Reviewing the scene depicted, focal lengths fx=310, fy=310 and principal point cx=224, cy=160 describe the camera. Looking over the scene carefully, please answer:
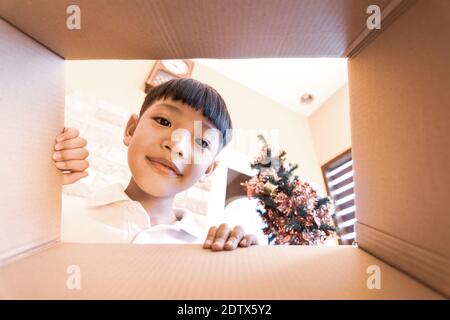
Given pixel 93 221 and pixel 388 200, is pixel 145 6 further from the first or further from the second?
pixel 93 221

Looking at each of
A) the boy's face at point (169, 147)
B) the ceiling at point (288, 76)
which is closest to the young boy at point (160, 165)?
the boy's face at point (169, 147)

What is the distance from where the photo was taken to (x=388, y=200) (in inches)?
14.5

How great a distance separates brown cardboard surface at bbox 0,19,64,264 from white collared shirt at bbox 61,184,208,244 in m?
0.38

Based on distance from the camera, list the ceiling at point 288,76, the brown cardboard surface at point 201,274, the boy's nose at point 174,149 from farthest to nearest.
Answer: the ceiling at point 288,76
the boy's nose at point 174,149
the brown cardboard surface at point 201,274

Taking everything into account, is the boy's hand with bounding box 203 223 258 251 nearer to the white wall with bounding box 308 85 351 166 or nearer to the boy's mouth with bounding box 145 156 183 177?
the boy's mouth with bounding box 145 156 183 177

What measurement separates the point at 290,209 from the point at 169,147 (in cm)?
67

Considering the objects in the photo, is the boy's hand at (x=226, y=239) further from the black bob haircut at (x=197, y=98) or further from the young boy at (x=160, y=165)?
the black bob haircut at (x=197, y=98)

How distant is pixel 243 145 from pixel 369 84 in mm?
1819

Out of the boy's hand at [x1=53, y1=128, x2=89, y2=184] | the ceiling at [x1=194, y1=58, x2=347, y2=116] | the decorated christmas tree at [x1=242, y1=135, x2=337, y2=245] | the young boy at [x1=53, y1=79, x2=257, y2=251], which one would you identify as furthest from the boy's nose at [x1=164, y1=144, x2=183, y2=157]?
the ceiling at [x1=194, y1=58, x2=347, y2=116]

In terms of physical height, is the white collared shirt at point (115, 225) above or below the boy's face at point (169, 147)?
below

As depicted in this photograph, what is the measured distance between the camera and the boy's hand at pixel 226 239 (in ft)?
1.47

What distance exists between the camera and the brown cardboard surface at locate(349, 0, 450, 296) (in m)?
0.28

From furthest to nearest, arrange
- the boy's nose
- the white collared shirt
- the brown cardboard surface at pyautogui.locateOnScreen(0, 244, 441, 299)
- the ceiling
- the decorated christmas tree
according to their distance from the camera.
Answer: the ceiling < the decorated christmas tree < the white collared shirt < the boy's nose < the brown cardboard surface at pyautogui.locateOnScreen(0, 244, 441, 299)
